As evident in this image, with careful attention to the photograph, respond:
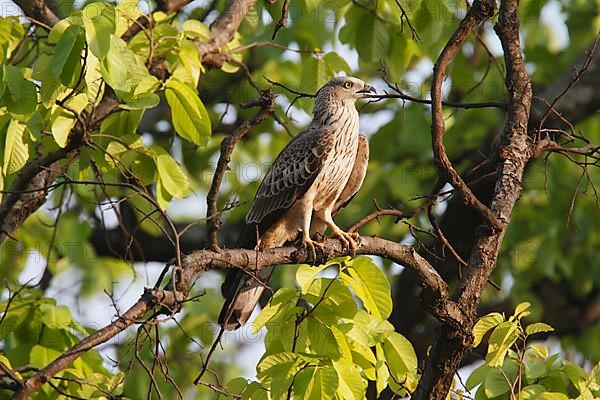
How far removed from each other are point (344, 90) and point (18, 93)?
2.40 m

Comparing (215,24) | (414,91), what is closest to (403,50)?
(215,24)

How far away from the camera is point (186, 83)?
450cm

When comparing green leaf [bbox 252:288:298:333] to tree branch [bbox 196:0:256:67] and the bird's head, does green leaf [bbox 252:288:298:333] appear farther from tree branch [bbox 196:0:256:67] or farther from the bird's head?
the bird's head

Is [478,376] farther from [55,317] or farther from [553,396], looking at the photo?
[55,317]

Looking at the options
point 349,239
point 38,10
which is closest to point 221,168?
point 349,239

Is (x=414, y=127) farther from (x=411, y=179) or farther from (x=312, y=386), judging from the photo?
(x=312, y=386)

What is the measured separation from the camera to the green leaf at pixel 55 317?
15.0ft

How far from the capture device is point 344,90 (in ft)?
19.0

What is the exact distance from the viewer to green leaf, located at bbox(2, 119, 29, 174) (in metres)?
3.96

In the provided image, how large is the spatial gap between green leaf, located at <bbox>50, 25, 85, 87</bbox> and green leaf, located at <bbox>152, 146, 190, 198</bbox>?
2.38 ft

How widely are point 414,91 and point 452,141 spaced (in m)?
0.56

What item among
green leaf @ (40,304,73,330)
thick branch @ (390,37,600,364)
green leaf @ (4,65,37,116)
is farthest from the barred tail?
thick branch @ (390,37,600,364)

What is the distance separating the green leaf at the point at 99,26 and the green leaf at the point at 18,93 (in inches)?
17.0

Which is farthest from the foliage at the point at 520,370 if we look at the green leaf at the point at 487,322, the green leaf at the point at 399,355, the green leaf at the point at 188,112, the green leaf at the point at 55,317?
the green leaf at the point at 55,317
